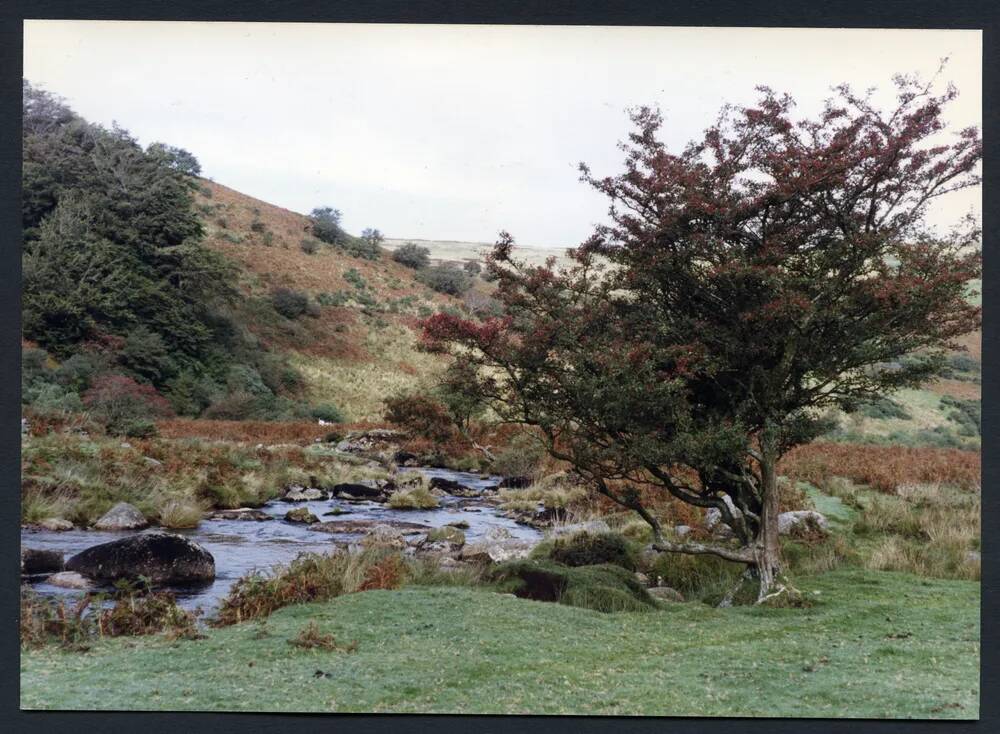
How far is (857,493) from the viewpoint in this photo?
1210 cm

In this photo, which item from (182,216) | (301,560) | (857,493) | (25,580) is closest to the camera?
(25,580)

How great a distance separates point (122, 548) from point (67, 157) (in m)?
6.72

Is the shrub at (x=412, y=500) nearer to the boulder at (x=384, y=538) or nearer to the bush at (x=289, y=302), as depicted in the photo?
the boulder at (x=384, y=538)

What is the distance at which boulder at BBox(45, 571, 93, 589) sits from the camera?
8602 mm

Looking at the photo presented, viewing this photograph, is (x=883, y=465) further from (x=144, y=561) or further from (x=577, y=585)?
(x=144, y=561)

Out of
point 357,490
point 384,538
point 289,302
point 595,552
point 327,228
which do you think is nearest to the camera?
point 595,552

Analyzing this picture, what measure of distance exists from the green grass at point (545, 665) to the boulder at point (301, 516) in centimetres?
380

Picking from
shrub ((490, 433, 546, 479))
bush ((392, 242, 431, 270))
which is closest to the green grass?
shrub ((490, 433, 546, 479))

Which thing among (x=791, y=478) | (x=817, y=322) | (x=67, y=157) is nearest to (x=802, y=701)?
(x=817, y=322)

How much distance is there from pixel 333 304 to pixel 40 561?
6.82m

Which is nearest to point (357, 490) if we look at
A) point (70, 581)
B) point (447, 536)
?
point (447, 536)

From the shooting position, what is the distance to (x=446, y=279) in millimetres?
13664

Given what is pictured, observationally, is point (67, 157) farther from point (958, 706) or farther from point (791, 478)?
point (958, 706)

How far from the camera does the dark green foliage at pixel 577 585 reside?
28.2 ft
